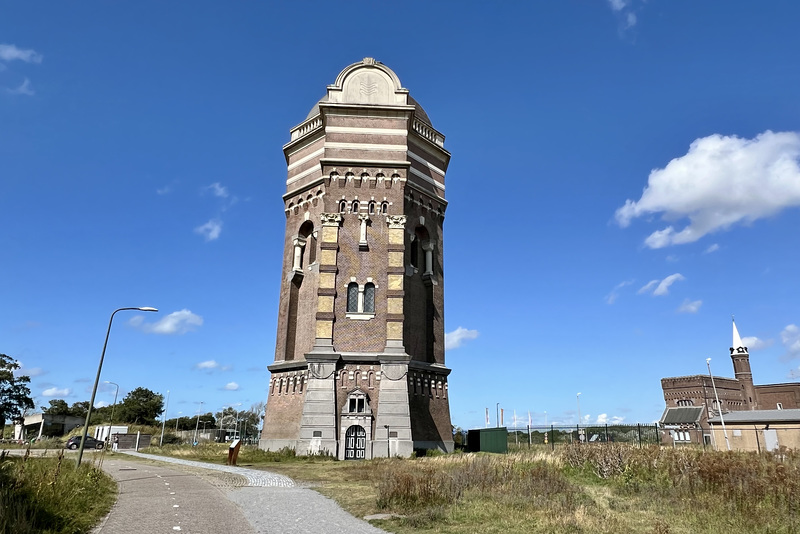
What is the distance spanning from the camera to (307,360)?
112 feet

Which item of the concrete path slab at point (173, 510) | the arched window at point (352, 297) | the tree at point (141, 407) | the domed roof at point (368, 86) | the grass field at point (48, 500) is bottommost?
the concrete path slab at point (173, 510)

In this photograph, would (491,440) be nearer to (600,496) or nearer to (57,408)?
(600,496)

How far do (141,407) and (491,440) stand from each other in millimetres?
76329

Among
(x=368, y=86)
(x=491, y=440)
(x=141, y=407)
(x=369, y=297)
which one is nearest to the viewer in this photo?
(x=369, y=297)

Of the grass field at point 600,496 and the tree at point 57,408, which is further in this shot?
the tree at point 57,408

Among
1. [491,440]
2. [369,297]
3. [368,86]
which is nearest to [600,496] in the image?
[369,297]

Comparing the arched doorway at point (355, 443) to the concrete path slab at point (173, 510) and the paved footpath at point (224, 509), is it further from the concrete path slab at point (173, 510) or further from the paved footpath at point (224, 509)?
the concrete path slab at point (173, 510)

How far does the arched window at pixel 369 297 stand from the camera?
36156 mm

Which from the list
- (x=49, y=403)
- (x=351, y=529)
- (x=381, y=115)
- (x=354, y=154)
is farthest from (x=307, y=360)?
(x=49, y=403)

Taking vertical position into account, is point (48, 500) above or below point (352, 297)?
below

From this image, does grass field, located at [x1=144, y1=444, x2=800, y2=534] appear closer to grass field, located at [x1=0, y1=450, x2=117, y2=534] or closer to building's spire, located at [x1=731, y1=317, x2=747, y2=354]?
grass field, located at [x1=0, y1=450, x2=117, y2=534]

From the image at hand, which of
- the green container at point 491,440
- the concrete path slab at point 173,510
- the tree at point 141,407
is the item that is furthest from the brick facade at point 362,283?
the tree at point 141,407

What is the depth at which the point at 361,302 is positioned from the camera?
36094 mm

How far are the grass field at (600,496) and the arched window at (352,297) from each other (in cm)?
1689
